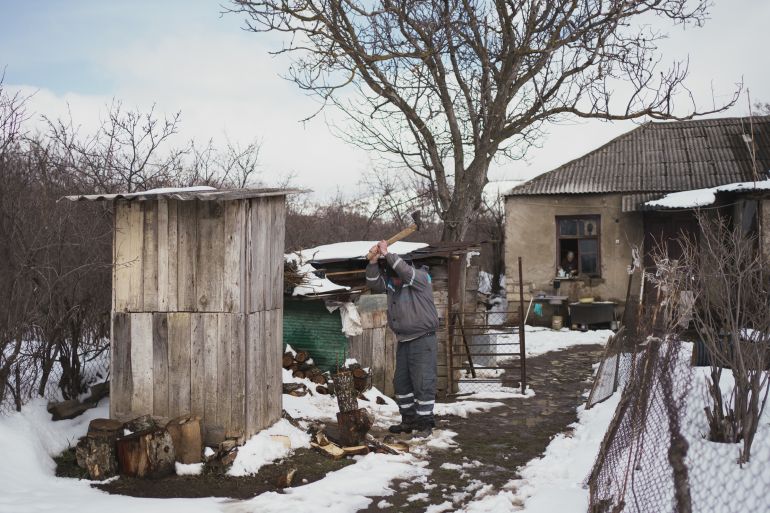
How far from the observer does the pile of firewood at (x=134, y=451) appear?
17.4 feet

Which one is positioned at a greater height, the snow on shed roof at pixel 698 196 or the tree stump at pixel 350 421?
the snow on shed roof at pixel 698 196

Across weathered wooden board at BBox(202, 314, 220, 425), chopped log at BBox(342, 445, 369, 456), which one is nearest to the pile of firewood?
weathered wooden board at BBox(202, 314, 220, 425)

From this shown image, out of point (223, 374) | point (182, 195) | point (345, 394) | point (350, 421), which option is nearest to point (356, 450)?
point (350, 421)

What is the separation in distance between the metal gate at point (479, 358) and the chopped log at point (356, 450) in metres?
3.17

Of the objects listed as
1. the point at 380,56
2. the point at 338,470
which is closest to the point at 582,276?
the point at 380,56

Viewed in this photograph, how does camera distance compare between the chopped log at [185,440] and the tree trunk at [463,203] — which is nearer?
the chopped log at [185,440]

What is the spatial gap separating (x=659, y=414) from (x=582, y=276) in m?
13.7

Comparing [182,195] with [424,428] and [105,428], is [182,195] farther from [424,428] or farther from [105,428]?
[424,428]

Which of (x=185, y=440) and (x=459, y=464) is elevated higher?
(x=185, y=440)

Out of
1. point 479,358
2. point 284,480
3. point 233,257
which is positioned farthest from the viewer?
point 479,358

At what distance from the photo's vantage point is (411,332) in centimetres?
728

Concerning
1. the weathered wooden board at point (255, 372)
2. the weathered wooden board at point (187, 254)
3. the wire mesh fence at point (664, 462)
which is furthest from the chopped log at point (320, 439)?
the wire mesh fence at point (664, 462)

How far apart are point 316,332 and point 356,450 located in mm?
2763

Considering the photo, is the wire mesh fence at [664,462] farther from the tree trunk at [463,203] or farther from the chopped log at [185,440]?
the tree trunk at [463,203]
